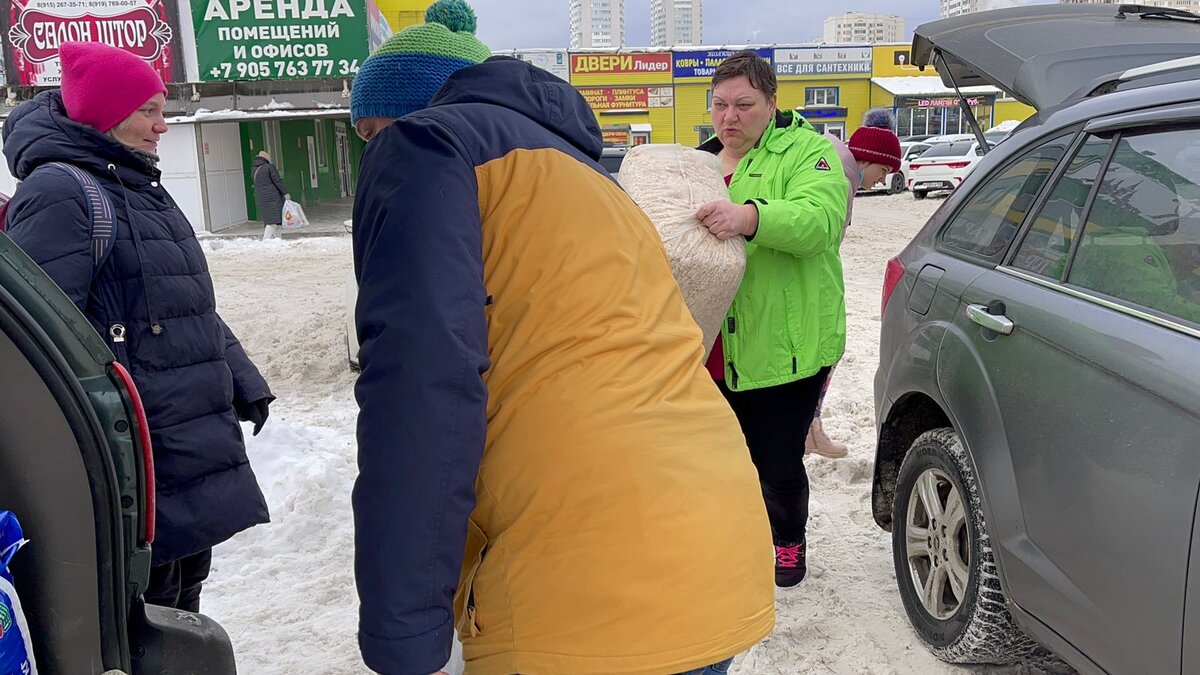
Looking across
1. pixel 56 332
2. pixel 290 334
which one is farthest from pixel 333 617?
pixel 290 334

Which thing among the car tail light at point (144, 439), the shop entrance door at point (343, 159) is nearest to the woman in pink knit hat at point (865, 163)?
the car tail light at point (144, 439)

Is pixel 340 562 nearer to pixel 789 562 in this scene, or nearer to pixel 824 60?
pixel 789 562

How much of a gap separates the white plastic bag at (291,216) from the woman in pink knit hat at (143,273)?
15906 mm

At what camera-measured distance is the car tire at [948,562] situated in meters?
2.74

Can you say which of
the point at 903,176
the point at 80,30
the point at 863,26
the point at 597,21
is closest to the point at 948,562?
the point at 80,30

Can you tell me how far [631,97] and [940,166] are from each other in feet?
78.1

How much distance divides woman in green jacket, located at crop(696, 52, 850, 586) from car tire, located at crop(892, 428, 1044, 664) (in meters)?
0.44

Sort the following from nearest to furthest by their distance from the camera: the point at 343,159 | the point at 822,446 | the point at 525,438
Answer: the point at 525,438
the point at 822,446
the point at 343,159

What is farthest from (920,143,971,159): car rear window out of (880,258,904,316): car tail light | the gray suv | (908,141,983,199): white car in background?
(880,258,904,316): car tail light

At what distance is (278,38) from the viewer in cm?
1911

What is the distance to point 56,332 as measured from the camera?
1.37 m

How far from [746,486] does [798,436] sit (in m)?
1.99

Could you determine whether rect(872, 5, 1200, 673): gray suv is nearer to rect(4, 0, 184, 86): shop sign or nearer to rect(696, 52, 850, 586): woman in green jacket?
rect(696, 52, 850, 586): woman in green jacket

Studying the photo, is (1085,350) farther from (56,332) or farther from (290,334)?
(290,334)
